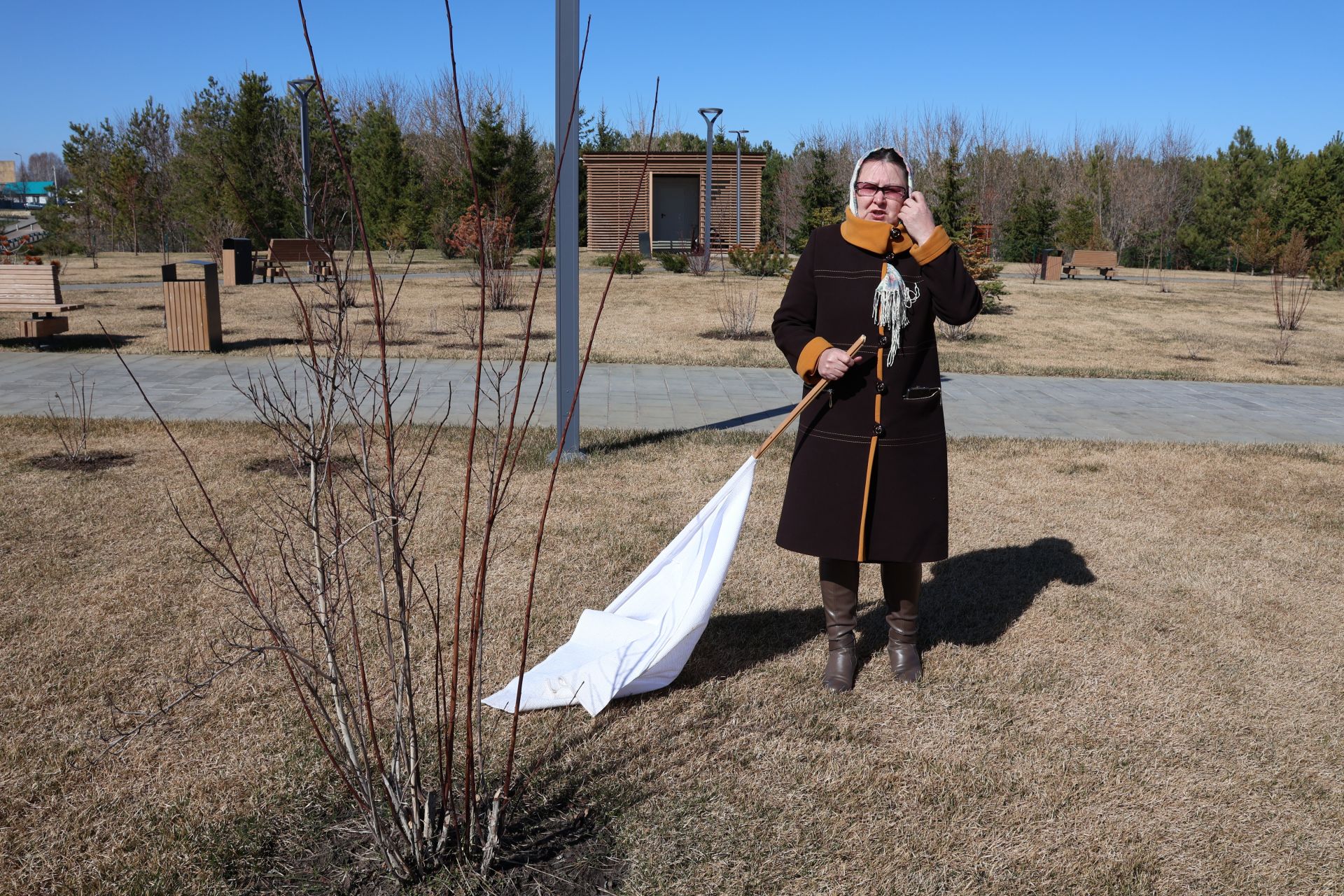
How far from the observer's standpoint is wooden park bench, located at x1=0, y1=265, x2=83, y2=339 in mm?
11031

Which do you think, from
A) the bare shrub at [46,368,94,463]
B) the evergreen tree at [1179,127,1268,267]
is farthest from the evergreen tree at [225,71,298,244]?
the evergreen tree at [1179,127,1268,267]

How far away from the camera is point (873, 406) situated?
11.5 ft

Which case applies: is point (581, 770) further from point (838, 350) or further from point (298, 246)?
point (298, 246)

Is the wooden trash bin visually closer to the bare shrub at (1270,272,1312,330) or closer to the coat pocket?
the coat pocket

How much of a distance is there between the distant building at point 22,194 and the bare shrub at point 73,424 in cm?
7213

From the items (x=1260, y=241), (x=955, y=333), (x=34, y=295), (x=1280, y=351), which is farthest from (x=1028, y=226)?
(x=34, y=295)

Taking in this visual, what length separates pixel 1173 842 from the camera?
114 inches

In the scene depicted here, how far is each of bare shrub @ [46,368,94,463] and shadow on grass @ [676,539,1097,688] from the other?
4.40m

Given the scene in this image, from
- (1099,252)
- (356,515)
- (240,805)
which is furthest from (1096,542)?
(1099,252)

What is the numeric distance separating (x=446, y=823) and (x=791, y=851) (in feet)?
Answer: 3.10

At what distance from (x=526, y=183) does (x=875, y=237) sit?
2966 centimetres

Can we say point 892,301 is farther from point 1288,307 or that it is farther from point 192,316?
point 1288,307

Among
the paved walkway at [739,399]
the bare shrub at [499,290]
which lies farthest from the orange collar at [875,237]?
the bare shrub at [499,290]

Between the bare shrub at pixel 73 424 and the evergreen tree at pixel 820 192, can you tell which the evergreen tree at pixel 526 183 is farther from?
the bare shrub at pixel 73 424
